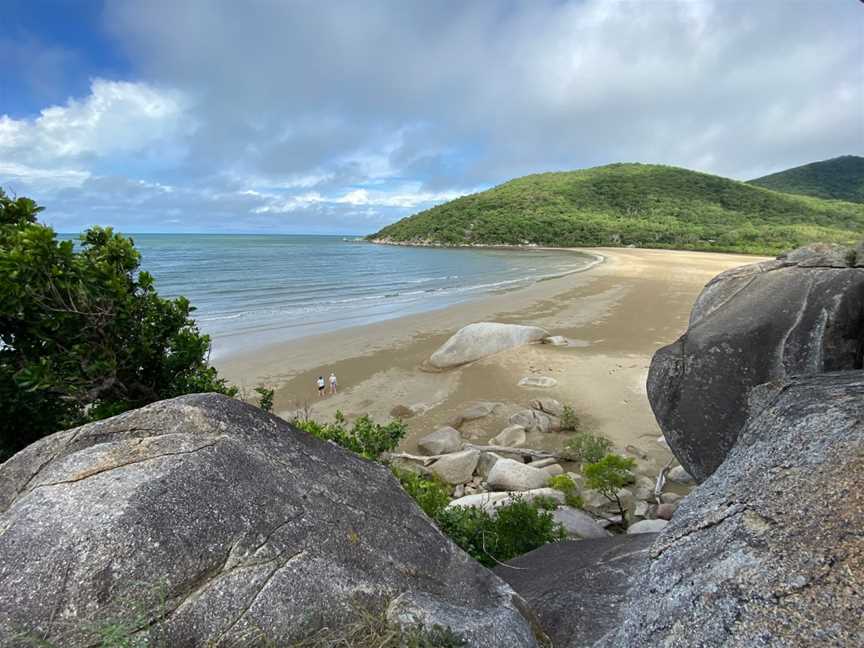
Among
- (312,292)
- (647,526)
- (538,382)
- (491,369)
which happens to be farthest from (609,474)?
(312,292)

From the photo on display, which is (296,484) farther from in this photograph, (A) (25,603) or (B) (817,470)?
(B) (817,470)

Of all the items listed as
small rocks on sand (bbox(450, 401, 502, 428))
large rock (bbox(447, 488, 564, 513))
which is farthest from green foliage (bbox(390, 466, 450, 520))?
small rocks on sand (bbox(450, 401, 502, 428))

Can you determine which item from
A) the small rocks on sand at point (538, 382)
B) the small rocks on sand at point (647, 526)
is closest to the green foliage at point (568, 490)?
the small rocks on sand at point (647, 526)

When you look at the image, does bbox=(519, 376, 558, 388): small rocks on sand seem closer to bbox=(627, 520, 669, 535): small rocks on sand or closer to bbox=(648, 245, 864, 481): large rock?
bbox=(627, 520, 669, 535): small rocks on sand

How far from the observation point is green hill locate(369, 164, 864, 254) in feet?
333

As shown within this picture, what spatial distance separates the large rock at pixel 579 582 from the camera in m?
4.65

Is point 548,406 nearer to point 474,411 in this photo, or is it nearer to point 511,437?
point 511,437

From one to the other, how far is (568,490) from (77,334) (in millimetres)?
9204

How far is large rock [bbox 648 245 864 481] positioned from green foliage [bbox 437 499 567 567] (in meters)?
2.69

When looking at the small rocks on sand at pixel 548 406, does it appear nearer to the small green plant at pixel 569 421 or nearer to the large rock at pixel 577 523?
the small green plant at pixel 569 421

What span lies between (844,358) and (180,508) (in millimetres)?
8124

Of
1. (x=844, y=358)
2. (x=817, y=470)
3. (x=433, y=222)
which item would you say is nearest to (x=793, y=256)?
(x=844, y=358)

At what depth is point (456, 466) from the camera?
11.7m

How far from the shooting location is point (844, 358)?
20.5ft
